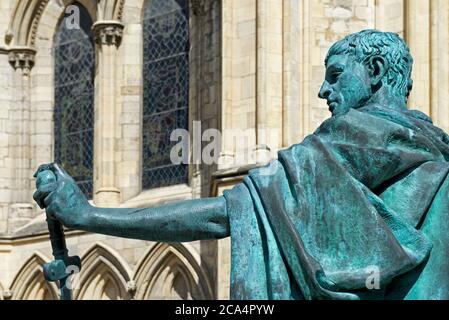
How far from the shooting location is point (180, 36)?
19.5 metres

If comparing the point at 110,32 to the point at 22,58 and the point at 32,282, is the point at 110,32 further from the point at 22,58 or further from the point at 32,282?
the point at 32,282

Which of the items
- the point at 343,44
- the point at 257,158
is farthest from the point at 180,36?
the point at 343,44

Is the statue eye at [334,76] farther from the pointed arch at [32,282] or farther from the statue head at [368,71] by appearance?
the pointed arch at [32,282]

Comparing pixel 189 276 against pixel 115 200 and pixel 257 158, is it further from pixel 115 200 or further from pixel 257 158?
pixel 257 158

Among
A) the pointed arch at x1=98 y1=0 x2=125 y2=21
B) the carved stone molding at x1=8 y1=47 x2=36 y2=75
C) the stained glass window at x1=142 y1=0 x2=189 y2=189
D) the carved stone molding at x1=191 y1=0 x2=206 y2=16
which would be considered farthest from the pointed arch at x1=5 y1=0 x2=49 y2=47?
the carved stone molding at x1=191 y1=0 x2=206 y2=16

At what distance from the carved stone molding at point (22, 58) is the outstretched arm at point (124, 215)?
1805cm

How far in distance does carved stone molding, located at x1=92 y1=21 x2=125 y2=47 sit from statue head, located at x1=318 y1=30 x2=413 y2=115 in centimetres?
1690

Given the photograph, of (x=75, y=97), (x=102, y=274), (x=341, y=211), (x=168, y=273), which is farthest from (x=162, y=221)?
(x=75, y=97)

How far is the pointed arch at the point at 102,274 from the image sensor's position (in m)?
19.1

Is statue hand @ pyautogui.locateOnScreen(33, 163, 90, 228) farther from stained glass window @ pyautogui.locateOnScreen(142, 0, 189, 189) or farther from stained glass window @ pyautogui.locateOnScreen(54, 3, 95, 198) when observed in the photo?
stained glass window @ pyautogui.locateOnScreen(54, 3, 95, 198)

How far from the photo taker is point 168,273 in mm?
→ 18781

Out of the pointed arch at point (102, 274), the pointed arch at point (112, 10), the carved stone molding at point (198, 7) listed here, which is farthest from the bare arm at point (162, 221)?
the pointed arch at point (112, 10)
